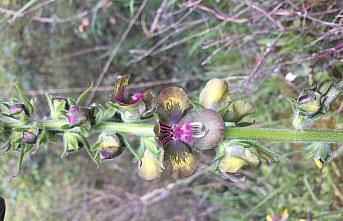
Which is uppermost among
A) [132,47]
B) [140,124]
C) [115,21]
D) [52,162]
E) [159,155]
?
[115,21]

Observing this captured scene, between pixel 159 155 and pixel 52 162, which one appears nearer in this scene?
pixel 159 155

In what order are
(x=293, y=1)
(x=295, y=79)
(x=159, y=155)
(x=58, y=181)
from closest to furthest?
(x=159, y=155), (x=293, y=1), (x=295, y=79), (x=58, y=181)

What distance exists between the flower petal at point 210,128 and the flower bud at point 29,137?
53 cm

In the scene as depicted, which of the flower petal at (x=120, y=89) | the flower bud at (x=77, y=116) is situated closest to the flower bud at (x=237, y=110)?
the flower petal at (x=120, y=89)

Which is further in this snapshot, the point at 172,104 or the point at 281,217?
the point at 281,217

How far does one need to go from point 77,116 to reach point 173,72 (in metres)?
2.60

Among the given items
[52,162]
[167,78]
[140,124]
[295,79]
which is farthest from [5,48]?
[140,124]

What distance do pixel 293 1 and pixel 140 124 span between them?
153 cm

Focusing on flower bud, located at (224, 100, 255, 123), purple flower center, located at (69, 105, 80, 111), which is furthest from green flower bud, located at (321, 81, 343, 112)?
purple flower center, located at (69, 105, 80, 111)

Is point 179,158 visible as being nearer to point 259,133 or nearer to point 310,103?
point 259,133

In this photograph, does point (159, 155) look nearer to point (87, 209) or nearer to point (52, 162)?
point (87, 209)

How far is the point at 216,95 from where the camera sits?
1364 millimetres

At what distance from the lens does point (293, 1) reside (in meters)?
2.50

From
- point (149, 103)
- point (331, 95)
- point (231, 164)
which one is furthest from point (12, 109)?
point (331, 95)
